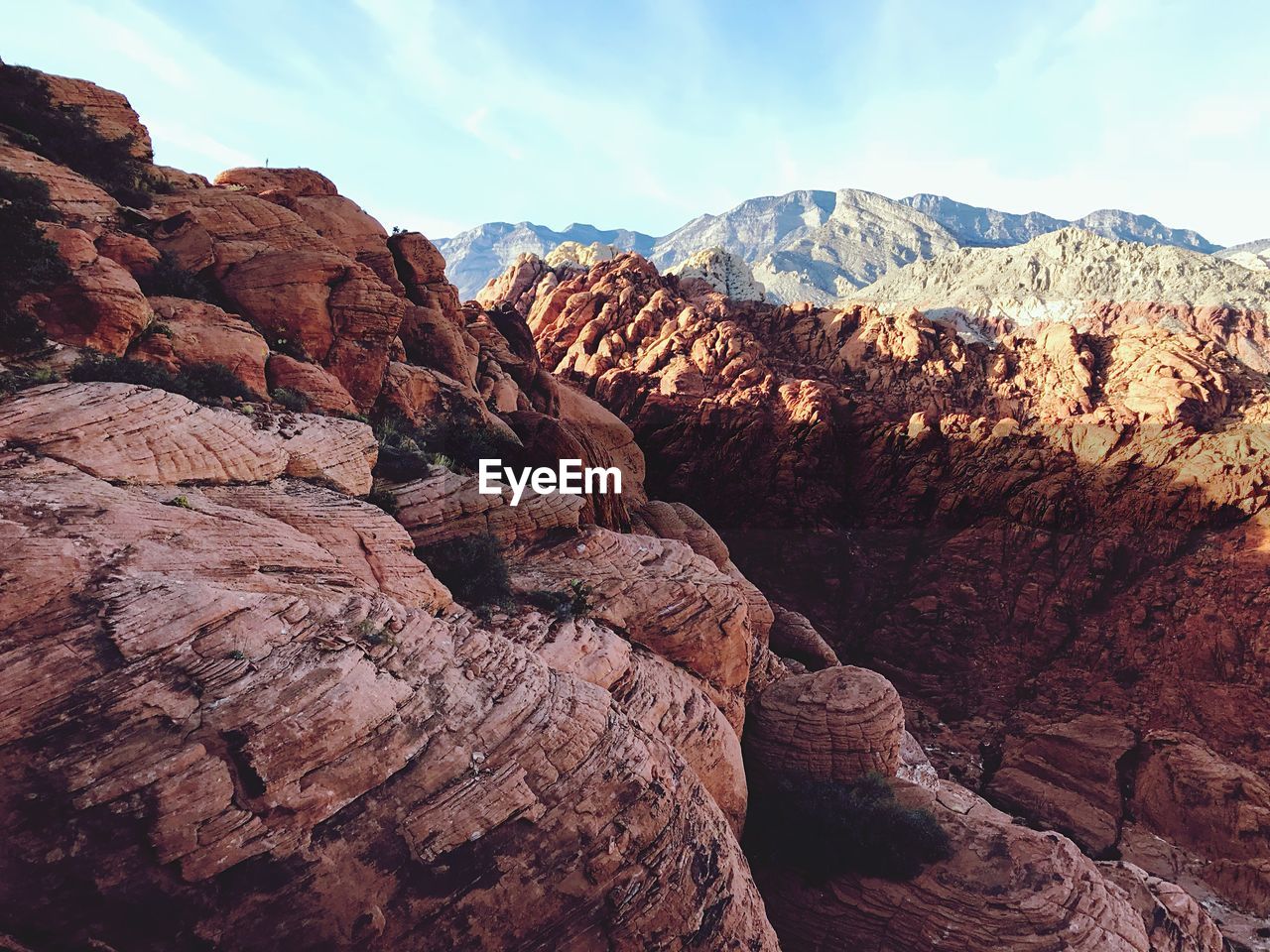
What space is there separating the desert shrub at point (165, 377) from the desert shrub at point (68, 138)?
1199 cm

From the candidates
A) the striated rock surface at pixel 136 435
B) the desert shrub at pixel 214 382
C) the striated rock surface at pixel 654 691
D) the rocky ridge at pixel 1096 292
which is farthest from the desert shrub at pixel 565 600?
the rocky ridge at pixel 1096 292

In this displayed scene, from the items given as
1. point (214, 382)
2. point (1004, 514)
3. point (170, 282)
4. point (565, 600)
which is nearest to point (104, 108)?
point (170, 282)

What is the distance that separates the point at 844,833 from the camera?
46.7ft

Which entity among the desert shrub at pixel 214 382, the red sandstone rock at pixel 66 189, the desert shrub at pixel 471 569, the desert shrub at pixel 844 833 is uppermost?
the red sandstone rock at pixel 66 189

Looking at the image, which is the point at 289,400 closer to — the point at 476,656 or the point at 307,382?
the point at 307,382

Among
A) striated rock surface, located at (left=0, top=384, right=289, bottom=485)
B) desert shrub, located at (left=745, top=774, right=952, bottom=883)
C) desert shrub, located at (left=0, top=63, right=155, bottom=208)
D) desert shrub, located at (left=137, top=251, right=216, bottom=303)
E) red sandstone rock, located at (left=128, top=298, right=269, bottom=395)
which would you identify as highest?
desert shrub, located at (left=0, top=63, right=155, bottom=208)

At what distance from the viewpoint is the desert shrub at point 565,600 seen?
44.6 feet

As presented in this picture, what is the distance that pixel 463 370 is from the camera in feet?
94.6

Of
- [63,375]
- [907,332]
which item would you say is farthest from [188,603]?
[907,332]

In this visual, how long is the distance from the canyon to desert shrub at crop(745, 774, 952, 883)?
0.26ft

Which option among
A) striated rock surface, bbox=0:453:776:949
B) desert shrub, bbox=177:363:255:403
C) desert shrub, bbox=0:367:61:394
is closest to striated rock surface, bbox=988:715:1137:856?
striated rock surface, bbox=0:453:776:949

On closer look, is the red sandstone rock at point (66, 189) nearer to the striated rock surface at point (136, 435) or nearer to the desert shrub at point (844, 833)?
the striated rock surface at point (136, 435)

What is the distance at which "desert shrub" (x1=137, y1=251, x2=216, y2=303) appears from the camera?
708 inches

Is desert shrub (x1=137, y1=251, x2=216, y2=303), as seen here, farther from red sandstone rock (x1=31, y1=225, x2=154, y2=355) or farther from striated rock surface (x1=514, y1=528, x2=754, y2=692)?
striated rock surface (x1=514, y1=528, x2=754, y2=692)
